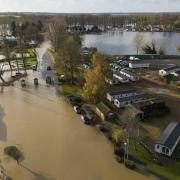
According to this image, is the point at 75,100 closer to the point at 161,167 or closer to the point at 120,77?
the point at 120,77

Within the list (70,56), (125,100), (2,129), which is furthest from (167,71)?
(2,129)

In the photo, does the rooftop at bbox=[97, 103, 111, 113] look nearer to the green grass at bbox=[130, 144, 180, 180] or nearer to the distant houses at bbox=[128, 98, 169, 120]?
the distant houses at bbox=[128, 98, 169, 120]

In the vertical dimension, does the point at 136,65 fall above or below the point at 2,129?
above

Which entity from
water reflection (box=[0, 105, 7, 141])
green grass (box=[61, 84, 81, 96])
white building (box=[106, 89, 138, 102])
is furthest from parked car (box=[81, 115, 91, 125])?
water reflection (box=[0, 105, 7, 141])

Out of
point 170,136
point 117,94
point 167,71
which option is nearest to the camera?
point 170,136

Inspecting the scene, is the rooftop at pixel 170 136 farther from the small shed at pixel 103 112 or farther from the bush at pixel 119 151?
the small shed at pixel 103 112

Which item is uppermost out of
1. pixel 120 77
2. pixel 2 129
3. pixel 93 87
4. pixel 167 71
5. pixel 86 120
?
pixel 93 87

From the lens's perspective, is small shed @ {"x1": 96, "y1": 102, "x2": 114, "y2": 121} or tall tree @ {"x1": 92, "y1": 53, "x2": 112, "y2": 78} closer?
small shed @ {"x1": 96, "y1": 102, "x2": 114, "y2": 121}

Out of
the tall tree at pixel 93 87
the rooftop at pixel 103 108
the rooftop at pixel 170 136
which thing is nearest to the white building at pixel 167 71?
the tall tree at pixel 93 87
